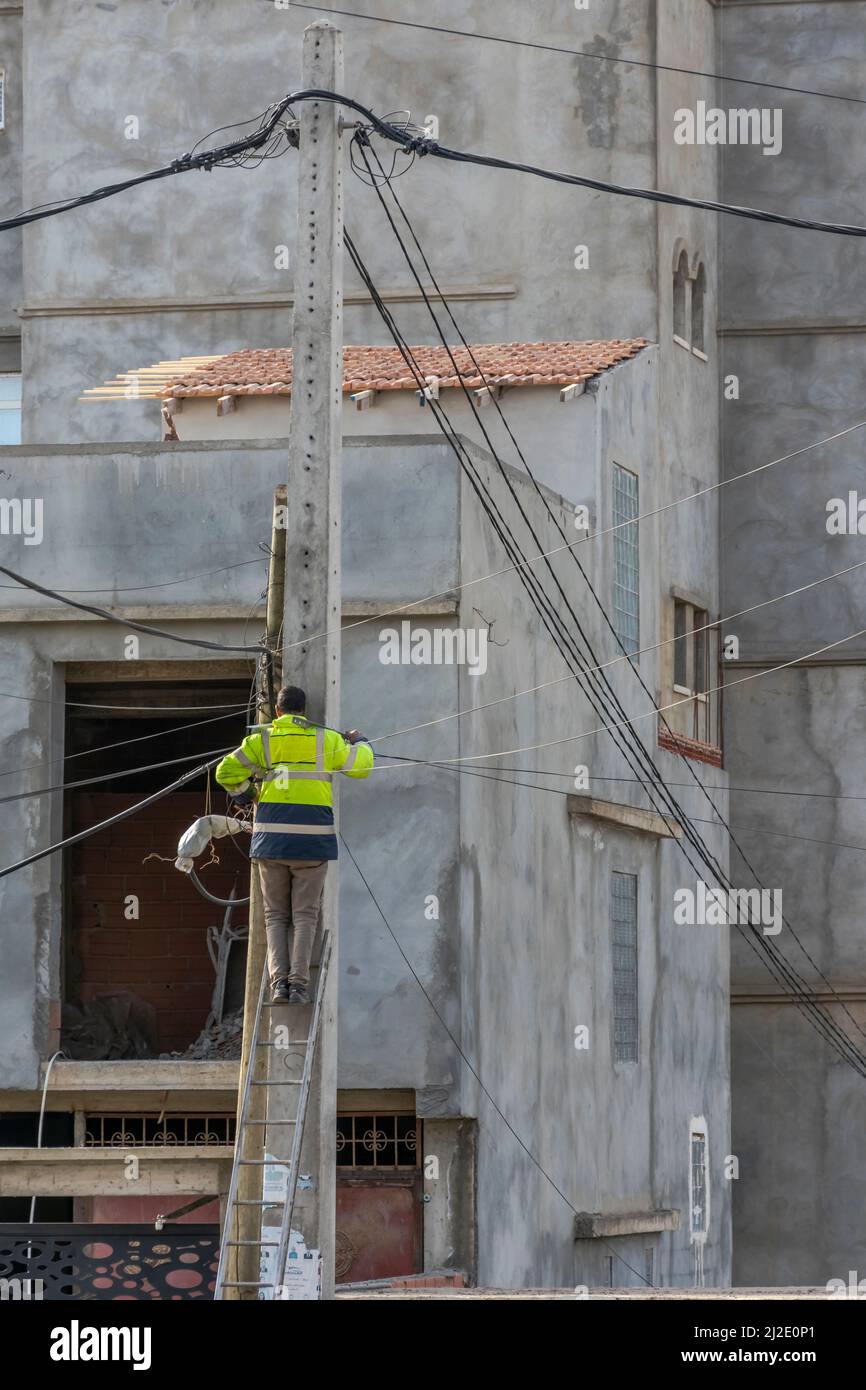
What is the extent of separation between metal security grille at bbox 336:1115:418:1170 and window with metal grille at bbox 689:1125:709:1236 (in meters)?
7.73

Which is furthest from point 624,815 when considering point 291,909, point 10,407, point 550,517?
point 10,407

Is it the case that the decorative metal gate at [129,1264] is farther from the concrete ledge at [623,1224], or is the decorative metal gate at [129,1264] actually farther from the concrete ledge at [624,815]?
the concrete ledge at [624,815]

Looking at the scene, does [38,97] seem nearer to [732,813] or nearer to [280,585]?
[732,813]

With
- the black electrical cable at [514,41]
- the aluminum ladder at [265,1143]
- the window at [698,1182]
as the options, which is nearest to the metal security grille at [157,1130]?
the aluminum ladder at [265,1143]

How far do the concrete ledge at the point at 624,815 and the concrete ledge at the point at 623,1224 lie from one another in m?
3.71

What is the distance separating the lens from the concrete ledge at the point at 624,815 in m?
25.8

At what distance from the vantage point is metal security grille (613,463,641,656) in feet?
91.7

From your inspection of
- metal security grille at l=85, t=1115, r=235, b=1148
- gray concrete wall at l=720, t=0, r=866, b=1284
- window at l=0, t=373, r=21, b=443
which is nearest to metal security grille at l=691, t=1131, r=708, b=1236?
gray concrete wall at l=720, t=0, r=866, b=1284

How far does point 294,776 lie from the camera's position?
1728 centimetres

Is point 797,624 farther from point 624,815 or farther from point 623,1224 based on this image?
point 623,1224

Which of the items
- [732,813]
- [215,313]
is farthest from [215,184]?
[732,813]

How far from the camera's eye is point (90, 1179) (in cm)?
2062

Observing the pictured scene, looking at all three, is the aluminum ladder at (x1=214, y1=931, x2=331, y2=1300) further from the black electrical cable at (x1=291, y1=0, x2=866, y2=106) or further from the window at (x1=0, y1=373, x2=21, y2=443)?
the window at (x1=0, y1=373, x2=21, y2=443)

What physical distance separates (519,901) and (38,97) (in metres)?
14.2
